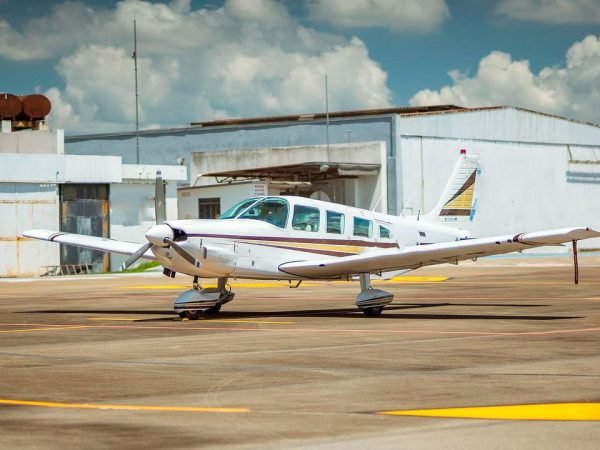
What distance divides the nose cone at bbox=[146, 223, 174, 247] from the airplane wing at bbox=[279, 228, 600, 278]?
261 cm

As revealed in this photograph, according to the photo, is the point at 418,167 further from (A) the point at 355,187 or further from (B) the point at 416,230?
(B) the point at 416,230

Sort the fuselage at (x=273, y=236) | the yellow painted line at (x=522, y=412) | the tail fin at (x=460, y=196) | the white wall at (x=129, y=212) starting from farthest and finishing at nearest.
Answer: the white wall at (x=129, y=212) < the tail fin at (x=460, y=196) < the fuselage at (x=273, y=236) < the yellow painted line at (x=522, y=412)

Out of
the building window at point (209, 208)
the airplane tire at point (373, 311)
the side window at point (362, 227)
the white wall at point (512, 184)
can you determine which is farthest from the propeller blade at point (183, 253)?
the white wall at point (512, 184)

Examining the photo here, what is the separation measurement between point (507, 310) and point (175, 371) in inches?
453

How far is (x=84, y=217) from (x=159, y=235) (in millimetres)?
31354

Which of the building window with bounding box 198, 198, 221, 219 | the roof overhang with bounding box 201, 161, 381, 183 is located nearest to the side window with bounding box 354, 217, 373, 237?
the roof overhang with bounding box 201, 161, 381, 183

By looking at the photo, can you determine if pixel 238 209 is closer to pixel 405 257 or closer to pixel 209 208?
pixel 405 257

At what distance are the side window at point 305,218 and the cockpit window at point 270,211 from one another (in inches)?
9.6

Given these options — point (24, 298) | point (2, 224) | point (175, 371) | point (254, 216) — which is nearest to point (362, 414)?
point (175, 371)

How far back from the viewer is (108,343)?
16375mm

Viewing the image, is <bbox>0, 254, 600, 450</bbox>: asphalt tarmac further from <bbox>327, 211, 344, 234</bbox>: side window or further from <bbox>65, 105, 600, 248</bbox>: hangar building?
<bbox>65, 105, 600, 248</bbox>: hangar building

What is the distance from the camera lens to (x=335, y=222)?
22516 mm

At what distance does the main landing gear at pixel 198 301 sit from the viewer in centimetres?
2127

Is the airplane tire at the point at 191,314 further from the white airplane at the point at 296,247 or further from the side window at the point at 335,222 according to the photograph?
the side window at the point at 335,222
